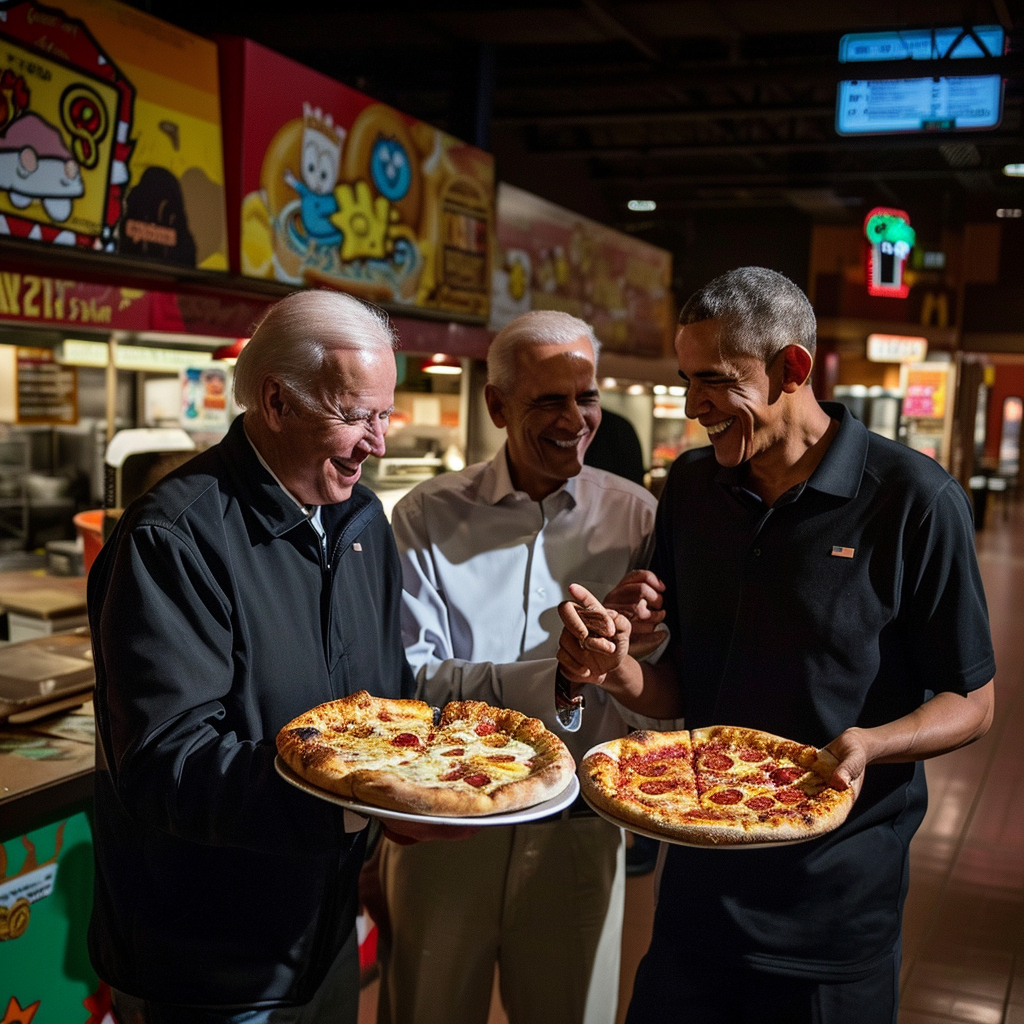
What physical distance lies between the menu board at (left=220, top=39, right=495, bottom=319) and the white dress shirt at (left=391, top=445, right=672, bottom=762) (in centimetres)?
336

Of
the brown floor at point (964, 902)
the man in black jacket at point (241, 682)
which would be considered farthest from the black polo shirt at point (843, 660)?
the brown floor at point (964, 902)

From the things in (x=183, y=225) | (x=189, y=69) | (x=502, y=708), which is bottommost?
(x=502, y=708)

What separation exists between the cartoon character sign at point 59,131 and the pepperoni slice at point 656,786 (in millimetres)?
3641

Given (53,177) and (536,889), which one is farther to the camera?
(53,177)

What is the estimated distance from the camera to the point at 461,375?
8.16 m

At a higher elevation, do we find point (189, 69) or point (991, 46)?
point (991, 46)

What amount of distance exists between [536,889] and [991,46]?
23.3 feet

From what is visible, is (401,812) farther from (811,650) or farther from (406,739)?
(811,650)

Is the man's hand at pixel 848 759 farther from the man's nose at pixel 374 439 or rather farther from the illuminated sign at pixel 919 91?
the illuminated sign at pixel 919 91

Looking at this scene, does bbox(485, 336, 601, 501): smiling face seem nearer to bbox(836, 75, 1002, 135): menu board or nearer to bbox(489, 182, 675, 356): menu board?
bbox(836, 75, 1002, 135): menu board

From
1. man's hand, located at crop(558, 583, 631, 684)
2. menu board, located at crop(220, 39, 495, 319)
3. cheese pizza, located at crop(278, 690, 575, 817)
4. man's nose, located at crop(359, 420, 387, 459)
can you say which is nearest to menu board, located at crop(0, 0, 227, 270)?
menu board, located at crop(220, 39, 495, 319)

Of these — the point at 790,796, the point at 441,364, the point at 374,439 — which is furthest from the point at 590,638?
the point at 441,364

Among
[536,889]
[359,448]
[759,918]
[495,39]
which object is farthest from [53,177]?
[495,39]

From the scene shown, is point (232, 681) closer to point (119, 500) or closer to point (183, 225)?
point (119, 500)
